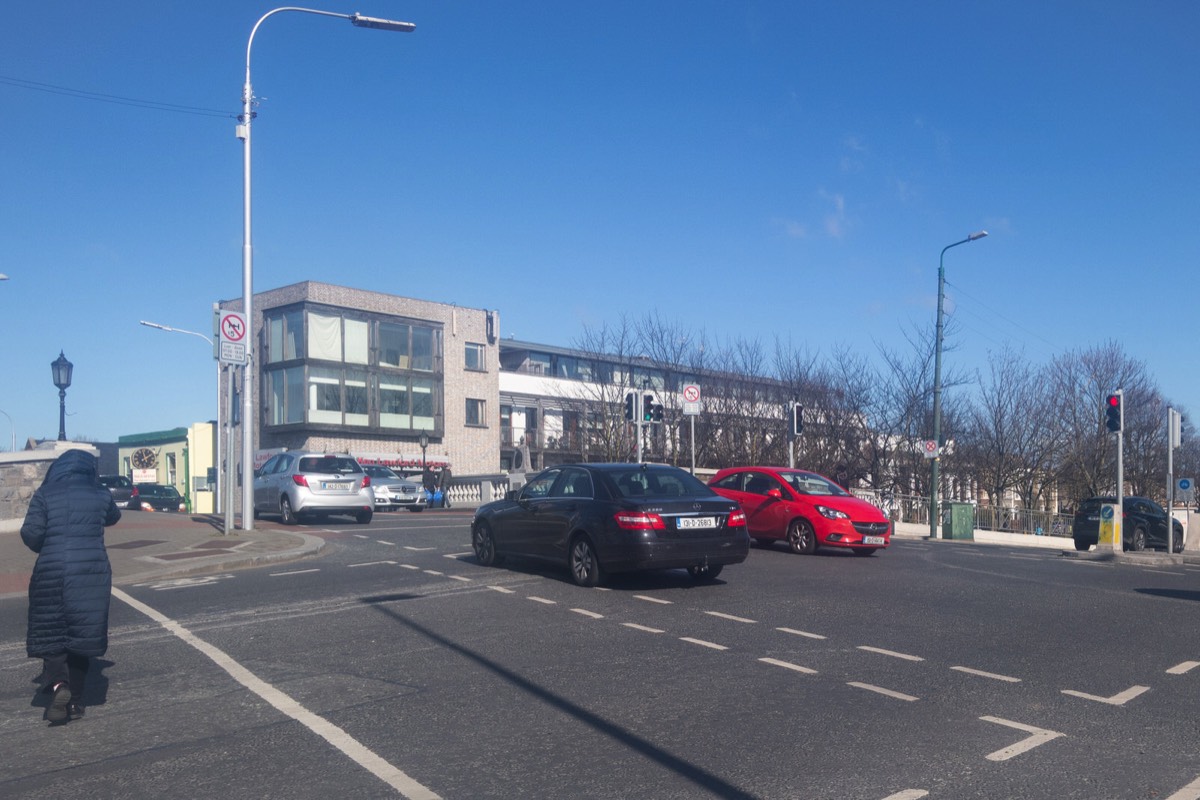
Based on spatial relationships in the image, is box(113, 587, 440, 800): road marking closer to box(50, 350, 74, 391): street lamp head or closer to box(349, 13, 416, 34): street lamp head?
box(349, 13, 416, 34): street lamp head

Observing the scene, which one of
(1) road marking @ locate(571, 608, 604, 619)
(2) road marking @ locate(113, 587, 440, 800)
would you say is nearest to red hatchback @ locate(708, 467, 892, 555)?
(1) road marking @ locate(571, 608, 604, 619)

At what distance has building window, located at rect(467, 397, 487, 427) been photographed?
56.0 metres

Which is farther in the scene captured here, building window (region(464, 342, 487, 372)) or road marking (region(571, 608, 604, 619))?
building window (region(464, 342, 487, 372))

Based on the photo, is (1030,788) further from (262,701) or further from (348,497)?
(348,497)

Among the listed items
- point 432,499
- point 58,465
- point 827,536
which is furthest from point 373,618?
point 432,499

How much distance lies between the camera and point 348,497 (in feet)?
73.7

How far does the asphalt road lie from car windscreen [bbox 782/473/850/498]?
4845 millimetres

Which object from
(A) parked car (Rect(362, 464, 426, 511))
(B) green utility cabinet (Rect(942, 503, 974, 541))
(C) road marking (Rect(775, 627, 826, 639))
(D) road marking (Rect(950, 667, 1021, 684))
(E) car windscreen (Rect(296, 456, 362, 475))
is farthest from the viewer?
(A) parked car (Rect(362, 464, 426, 511))

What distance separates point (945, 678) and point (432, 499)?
32.8 meters

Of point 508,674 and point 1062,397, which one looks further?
point 1062,397

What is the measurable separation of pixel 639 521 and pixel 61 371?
757 inches

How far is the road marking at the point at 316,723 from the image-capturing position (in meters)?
5.07

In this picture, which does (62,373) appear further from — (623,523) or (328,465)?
(623,523)

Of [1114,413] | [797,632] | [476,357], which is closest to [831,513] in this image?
[797,632]
